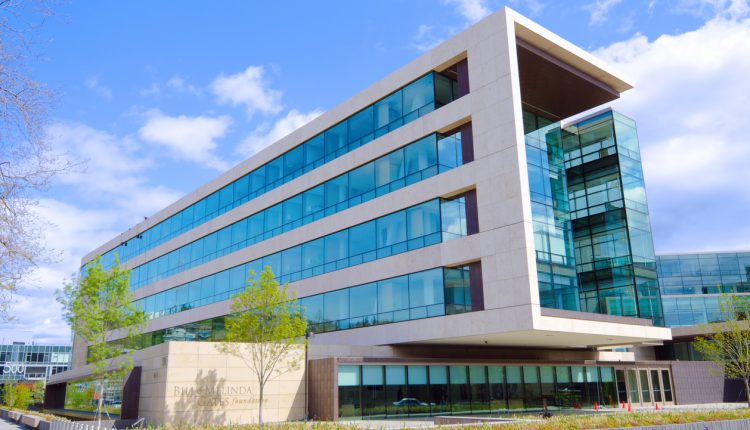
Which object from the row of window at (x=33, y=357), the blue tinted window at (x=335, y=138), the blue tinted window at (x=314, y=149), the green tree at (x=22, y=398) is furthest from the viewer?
the row of window at (x=33, y=357)

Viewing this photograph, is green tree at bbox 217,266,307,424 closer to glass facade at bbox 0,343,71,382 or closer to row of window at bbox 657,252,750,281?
row of window at bbox 657,252,750,281

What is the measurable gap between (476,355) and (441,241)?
8735 mm

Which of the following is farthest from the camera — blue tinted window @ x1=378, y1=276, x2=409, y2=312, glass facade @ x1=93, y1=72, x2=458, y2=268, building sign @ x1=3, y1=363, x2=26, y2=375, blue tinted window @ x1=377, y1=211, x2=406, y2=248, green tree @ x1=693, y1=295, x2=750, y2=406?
building sign @ x1=3, y1=363, x2=26, y2=375

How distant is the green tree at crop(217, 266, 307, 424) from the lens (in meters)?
30.3

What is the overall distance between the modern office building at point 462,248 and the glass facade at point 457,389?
103 millimetres

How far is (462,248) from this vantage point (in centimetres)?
3238

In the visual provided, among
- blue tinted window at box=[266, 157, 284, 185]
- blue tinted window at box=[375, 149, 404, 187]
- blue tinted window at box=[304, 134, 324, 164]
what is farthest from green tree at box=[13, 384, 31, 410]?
blue tinted window at box=[375, 149, 404, 187]

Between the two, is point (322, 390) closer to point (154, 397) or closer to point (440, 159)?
point (154, 397)

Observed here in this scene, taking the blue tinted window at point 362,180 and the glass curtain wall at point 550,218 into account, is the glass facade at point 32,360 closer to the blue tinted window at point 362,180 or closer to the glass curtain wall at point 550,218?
the blue tinted window at point 362,180

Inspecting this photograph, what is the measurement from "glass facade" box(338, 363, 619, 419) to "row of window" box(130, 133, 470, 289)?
11276mm

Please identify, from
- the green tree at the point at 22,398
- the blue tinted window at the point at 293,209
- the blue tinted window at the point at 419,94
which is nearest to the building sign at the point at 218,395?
the blue tinted window at the point at 293,209

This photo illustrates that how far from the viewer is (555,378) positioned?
39.0m

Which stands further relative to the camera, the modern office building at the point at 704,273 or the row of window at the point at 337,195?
the modern office building at the point at 704,273

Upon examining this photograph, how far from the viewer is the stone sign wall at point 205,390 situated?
28.5 meters
